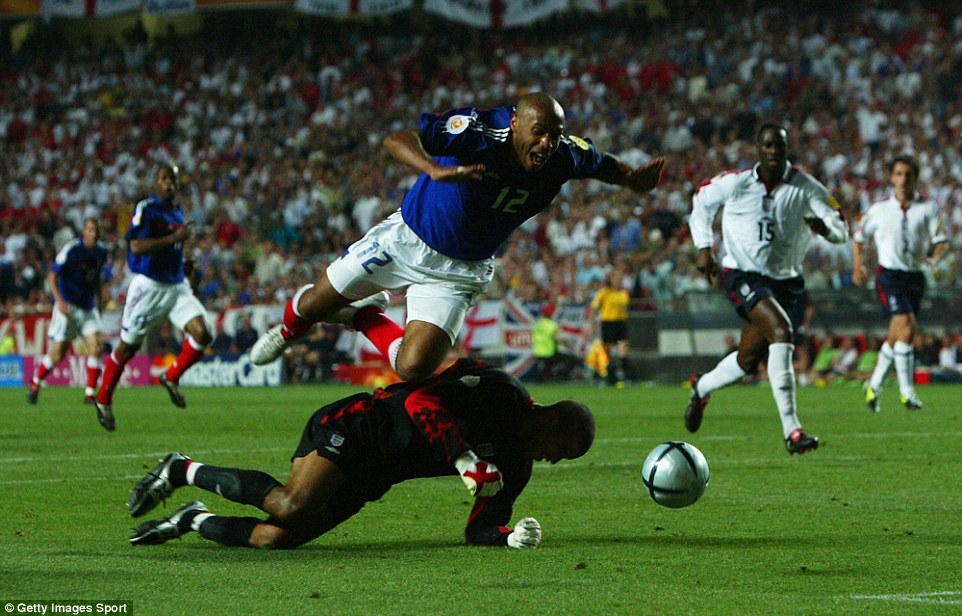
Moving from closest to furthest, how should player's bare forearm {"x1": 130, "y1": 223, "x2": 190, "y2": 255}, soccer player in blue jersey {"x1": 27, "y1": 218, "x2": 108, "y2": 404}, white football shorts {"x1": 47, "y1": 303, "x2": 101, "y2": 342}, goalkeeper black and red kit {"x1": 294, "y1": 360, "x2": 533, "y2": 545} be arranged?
goalkeeper black and red kit {"x1": 294, "y1": 360, "x2": 533, "y2": 545} → player's bare forearm {"x1": 130, "y1": 223, "x2": 190, "y2": 255} → soccer player in blue jersey {"x1": 27, "y1": 218, "x2": 108, "y2": 404} → white football shorts {"x1": 47, "y1": 303, "x2": 101, "y2": 342}

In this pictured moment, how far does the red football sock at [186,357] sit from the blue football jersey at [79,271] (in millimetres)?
3055

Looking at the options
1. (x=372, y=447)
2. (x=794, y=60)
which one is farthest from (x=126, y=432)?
(x=794, y=60)

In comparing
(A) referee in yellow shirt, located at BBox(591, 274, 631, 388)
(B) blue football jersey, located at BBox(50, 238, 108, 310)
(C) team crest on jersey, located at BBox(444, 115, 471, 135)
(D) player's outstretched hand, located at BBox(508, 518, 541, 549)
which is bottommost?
(A) referee in yellow shirt, located at BBox(591, 274, 631, 388)

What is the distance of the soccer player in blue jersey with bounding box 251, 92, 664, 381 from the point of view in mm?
7176

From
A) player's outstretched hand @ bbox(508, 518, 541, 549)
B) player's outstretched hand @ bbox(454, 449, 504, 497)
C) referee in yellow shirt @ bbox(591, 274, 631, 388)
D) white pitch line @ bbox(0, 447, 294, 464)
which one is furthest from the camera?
referee in yellow shirt @ bbox(591, 274, 631, 388)

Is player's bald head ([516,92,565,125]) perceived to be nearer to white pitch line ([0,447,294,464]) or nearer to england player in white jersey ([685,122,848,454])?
england player in white jersey ([685,122,848,454])

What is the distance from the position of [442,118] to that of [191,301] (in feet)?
29.6

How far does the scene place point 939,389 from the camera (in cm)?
2155

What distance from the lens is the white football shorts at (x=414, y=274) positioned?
7.90m

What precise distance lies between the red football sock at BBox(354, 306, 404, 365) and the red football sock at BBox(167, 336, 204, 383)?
7.43 m

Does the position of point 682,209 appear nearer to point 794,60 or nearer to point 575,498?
point 794,60

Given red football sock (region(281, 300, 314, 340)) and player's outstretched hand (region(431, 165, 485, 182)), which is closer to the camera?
player's outstretched hand (region(431, 165, 485, 182))

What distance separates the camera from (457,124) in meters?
7.25

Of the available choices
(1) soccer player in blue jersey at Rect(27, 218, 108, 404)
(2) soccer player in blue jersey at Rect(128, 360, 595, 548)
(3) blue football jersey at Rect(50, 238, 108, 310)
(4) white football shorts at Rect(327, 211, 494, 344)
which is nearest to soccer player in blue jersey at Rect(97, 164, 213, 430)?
(1) soccer player in blue jersey at Rect(27, 218, 108, 404)
